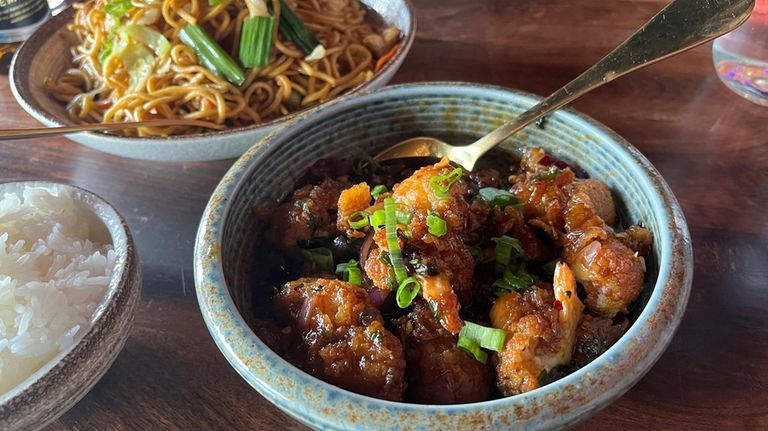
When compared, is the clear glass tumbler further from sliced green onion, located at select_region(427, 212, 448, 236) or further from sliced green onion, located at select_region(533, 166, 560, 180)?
sliced green onion, located at select_region(427, 212, 448, 236)

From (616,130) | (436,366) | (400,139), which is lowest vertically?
(616,130)

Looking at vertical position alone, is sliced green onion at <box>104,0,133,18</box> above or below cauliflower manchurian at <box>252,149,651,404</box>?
above

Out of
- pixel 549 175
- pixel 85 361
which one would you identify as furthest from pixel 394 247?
pixel 85 361

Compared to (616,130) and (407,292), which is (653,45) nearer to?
(616,130)

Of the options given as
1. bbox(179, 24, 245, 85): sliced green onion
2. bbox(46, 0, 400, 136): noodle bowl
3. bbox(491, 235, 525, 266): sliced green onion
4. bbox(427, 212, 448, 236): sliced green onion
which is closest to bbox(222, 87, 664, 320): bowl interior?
bbox(491, 235, 525, 266): sliced green onion

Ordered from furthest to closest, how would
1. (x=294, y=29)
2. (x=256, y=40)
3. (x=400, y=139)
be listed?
1. (x=294, y=29)
2. (x=256, y=40)
3. (x=400, y=139)

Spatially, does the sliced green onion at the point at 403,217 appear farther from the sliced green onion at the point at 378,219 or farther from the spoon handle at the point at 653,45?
the spoon handle at the point at 653,45

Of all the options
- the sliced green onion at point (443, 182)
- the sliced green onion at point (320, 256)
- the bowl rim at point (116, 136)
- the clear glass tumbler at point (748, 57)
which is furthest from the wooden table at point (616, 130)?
the sliced green onion at point (443, 182)
